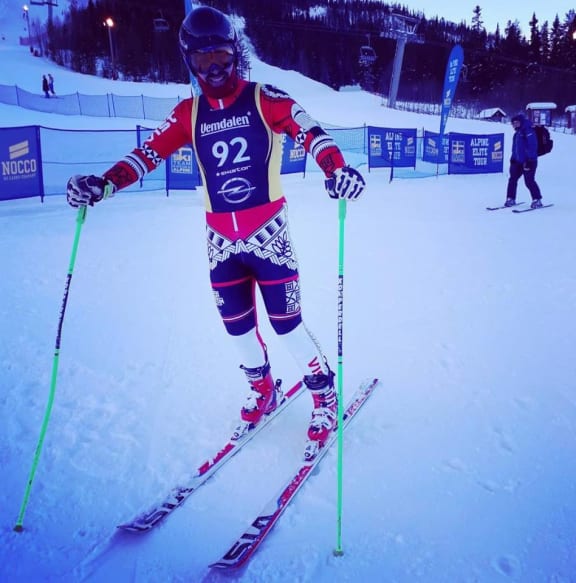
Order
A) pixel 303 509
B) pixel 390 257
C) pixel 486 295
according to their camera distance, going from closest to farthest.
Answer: pixel 303 509 → pixel 486 295 → pixel 390 257

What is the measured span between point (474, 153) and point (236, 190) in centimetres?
1608

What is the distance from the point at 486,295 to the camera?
4574 mm

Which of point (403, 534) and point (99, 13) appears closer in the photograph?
point (403, 534)

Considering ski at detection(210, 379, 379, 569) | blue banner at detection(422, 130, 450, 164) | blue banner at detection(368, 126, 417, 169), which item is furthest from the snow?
blue banner at detection(422, 130, 450, 164)

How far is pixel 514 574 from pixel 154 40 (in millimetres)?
65888

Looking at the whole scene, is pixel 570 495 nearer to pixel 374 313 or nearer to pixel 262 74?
pixel 374 313

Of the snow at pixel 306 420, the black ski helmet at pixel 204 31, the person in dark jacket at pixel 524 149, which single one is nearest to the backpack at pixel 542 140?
the person in dark jacket at pixel 524 149

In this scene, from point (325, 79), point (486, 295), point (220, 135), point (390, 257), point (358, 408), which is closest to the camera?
point (220, 135)

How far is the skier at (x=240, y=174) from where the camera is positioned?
2.09 meters

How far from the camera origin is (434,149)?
1612cm

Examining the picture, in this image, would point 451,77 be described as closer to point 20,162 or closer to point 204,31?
point 20,162

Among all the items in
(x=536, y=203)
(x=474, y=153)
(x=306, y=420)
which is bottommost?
(x=306, y=420)

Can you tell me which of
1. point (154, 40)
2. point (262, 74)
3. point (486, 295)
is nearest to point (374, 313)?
point (486, 295)

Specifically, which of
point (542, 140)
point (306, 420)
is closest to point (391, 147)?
point (542, 140)
